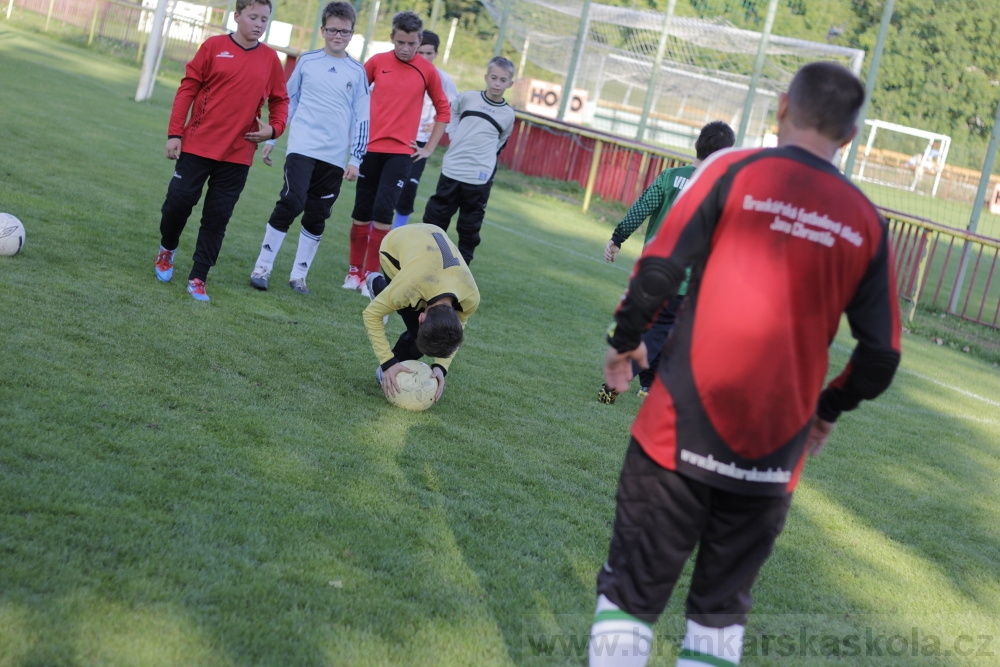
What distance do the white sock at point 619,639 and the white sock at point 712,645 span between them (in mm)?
140

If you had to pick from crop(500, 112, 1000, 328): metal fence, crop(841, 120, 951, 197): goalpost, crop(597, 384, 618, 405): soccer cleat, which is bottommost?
crop(597, 384, 618, 405): soccer cleat

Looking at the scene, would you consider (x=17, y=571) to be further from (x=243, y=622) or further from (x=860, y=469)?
(x=860, y=469)

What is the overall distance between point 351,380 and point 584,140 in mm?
16483

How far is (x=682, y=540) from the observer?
264 cm

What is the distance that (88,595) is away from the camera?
3.12m

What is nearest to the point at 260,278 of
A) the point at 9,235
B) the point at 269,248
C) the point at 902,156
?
the point at 269,248

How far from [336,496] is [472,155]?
5025 millimetres

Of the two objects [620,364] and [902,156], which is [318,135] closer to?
[620,364]

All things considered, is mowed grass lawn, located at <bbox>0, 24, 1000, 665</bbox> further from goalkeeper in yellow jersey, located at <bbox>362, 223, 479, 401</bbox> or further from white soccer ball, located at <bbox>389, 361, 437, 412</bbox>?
goalkeeper in yellow jersey, located at <bbox>362, 223, 479, 401</bbox>

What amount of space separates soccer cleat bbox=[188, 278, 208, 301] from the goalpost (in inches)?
965

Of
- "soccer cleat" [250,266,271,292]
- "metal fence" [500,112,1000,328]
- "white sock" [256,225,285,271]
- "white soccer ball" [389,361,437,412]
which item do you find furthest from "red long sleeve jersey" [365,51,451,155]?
"metal fence" [500,112,1000,328]

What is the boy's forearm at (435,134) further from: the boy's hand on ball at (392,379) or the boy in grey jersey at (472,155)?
the boy's hand on ball at (392,379)

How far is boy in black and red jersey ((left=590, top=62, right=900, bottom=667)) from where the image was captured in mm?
2516

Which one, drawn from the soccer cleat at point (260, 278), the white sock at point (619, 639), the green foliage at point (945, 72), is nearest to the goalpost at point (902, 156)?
the green foliage at point (945, 72)
